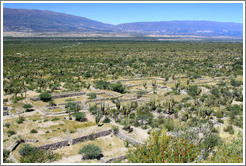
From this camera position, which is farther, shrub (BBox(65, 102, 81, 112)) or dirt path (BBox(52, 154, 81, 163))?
shrub (BBox(65, 102, 81, 112))

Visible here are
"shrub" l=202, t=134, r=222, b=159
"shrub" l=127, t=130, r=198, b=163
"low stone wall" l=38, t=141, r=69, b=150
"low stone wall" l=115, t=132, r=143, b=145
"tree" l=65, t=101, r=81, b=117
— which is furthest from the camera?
"tree" l=65, t=101, r=81, b=117

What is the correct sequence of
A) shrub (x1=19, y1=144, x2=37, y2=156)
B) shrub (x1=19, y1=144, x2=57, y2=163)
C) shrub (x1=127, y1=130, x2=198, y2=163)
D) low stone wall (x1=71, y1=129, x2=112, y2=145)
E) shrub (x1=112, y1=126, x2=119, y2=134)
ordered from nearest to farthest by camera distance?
1. shrub (x1=127, y1=130, x2=198, y2=163)
2. shrub (x1=19, y1=144, x2=57, y2=163)
3. shrub (x1=19, y1=144, x2=37, y2=156)
4. low stone wall (x1=71, y1=129, x2=112, y2=145)
5. shrub (x1=112, y1=126, x2=119, y2=134)

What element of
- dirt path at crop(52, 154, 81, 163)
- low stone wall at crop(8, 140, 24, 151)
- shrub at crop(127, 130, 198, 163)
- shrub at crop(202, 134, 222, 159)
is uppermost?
shrub at crop(127, 130, 198, 163)

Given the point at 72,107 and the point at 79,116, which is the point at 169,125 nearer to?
the point at 79,116

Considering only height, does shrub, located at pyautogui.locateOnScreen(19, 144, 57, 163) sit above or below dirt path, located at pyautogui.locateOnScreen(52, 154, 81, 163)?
above

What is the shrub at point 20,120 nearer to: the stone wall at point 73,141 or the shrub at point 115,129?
the stone wall at point 73,141

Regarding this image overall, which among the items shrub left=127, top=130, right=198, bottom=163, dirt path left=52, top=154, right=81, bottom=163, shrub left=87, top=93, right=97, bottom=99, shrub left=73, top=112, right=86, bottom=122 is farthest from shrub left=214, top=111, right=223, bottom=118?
shrub left=87, top=93, right=97, bottom=99

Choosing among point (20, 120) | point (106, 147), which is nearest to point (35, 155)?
point (106, 147)

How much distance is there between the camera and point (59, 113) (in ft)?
78.1

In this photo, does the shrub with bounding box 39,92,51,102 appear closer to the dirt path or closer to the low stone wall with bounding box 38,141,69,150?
the low stone wall with bounding box 38,141,69,150

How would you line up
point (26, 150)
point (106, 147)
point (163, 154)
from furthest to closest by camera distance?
1. point (106, 147)
2. point (26, 150)
3. point (163, 154)

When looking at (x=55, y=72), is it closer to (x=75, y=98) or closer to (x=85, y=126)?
(x=75, y=98)

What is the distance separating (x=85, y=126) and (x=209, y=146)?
10.3m

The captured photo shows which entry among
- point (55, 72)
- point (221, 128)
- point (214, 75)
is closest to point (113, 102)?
point (221, 128)
